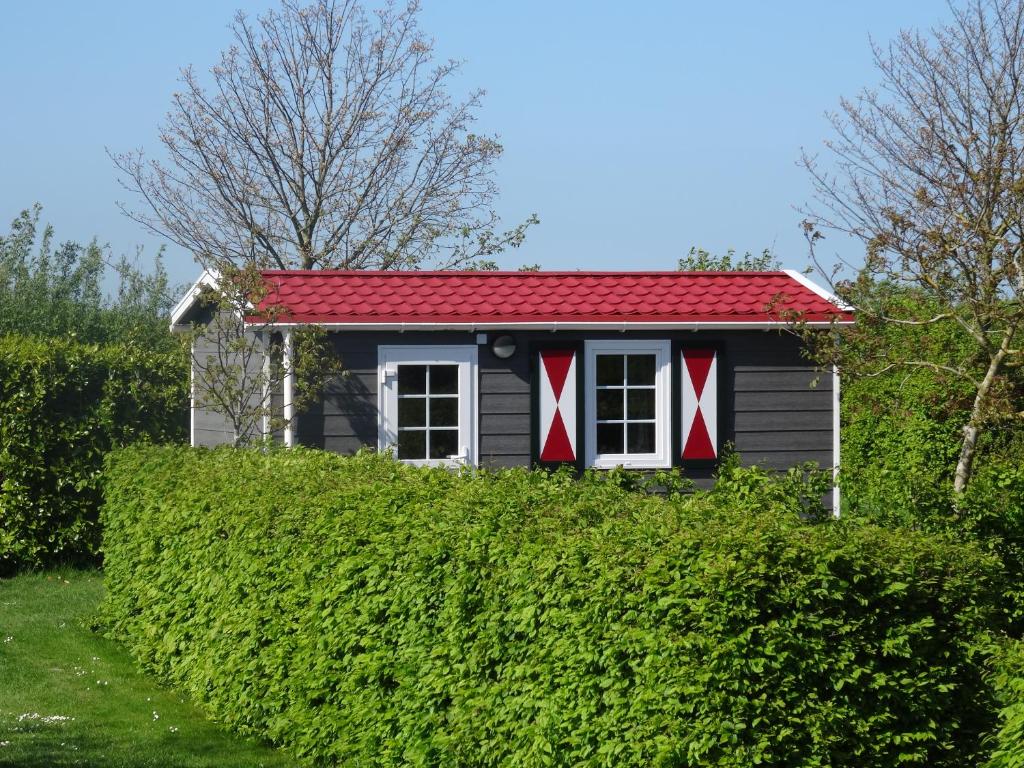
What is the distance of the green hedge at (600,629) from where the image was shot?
4.22 meters

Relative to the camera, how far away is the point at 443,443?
44.9 ft

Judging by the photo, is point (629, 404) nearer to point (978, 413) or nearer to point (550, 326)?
point (550, 326)

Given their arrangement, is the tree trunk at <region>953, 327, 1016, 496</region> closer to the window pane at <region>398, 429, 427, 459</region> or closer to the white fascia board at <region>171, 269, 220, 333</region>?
the window pane at <region>398, 429, 427, 459</region>

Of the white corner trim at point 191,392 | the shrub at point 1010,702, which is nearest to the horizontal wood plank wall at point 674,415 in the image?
the white corner trim at point 191,392

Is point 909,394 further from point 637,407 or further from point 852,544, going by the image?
point 852,544

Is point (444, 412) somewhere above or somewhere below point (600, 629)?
above

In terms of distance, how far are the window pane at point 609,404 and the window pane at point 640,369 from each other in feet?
0.68

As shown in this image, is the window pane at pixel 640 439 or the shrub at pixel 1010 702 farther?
the window pane at pixel 640 439

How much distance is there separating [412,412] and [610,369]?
2241 millimetres

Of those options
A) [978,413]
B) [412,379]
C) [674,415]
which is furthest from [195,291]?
[978,413]

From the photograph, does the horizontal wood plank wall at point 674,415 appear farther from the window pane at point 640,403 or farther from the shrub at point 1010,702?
the shrub at point 1010,702

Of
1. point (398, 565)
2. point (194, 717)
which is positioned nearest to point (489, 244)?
point (194, 717)

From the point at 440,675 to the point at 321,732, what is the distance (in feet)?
3.89

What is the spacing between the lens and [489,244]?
27.4 meters
